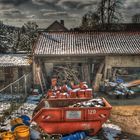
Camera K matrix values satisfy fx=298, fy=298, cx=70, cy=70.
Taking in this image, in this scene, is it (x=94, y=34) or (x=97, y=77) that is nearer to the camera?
Result: (x=97, y=77)

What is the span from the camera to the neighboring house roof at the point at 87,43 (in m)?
26.1

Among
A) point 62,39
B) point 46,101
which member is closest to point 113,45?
point 62,39

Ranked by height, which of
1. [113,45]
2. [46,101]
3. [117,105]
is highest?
[113,45]

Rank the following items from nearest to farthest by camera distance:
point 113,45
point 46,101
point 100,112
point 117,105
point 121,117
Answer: point 100,112, point 46,101, point 121,117, point 117,105, point 113,45

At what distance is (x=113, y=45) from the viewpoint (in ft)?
90.4

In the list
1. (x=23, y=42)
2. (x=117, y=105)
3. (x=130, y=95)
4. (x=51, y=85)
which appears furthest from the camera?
(x=23, y=42)

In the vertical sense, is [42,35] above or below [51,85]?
above

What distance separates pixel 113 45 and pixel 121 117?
12049mm

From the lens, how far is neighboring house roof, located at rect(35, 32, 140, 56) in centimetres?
2610

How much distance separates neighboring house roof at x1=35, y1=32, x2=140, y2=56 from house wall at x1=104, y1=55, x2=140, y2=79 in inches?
18.5

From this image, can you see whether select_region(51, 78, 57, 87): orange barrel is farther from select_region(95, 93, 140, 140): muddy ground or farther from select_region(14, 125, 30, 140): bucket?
select_region(14, 125, 30, 140): bucket

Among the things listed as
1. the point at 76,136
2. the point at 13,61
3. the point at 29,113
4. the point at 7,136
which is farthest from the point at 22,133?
the point at 13,61

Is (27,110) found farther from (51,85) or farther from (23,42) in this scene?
(23,42)

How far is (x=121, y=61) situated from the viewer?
85.5 ft
